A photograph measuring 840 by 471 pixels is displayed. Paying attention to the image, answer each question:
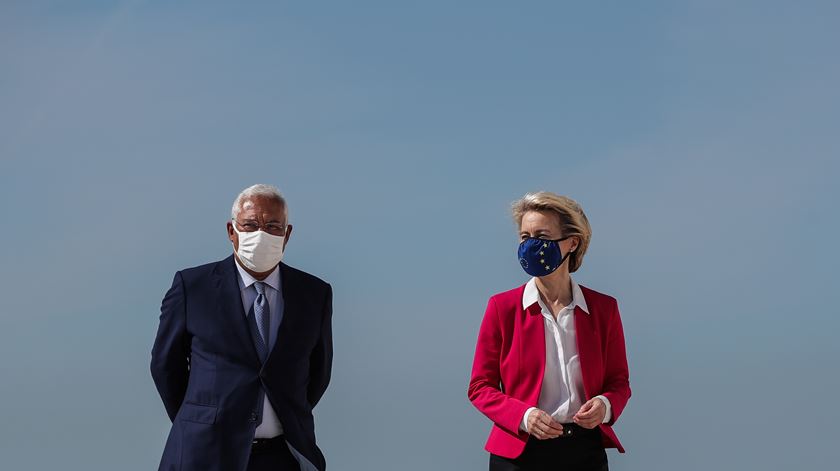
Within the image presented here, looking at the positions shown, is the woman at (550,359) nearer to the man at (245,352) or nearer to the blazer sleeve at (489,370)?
the blazer sleeve at (489,370)

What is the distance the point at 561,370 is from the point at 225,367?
6.74ft

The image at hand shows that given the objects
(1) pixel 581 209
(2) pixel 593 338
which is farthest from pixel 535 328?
(1) pixel 581 209

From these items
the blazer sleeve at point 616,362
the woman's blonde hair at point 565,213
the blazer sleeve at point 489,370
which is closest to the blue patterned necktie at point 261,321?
the blazer sleeve at point 489,370

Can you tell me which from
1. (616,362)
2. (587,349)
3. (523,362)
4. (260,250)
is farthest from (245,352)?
(616,362)

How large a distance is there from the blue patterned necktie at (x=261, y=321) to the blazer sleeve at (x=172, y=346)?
45 centimetres

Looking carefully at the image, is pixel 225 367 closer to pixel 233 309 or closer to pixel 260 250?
pixel 233 309

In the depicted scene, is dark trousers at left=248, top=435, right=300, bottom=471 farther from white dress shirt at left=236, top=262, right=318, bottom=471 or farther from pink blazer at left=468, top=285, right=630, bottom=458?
pink blazer at left=468, top=285, right=630, bottom=458

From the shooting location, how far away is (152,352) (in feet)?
21.3

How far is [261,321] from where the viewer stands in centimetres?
635

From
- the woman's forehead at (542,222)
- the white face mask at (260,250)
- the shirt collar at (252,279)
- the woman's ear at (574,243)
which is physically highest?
the woman's forehead at (542,222)

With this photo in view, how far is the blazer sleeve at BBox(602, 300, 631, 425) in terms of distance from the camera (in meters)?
6.49

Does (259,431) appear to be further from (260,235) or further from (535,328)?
(535,328)

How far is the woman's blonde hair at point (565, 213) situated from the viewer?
6.51m

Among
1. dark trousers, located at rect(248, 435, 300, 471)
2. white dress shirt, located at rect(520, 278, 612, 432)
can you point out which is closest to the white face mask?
dark trousers, located at rect(248, 435, 300, 471)
